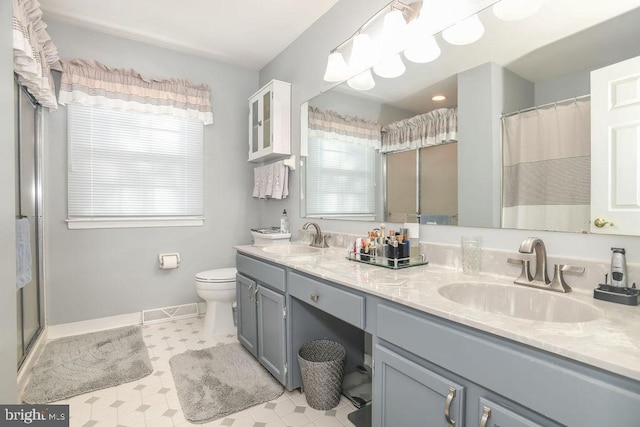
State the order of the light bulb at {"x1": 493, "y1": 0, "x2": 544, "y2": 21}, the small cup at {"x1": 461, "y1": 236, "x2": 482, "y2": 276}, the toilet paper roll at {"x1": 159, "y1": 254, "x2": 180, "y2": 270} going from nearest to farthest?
the light bulb at {"x1": 493, "y1": 0, "x2": 544, "y2": 21}
the small cup at {"x1": 461, "y1": 236, "x2": 482, "y2": 276}
the toilet paper roll at {"x1": 159, "y1": 254, "x2": 180, "y2": 270}

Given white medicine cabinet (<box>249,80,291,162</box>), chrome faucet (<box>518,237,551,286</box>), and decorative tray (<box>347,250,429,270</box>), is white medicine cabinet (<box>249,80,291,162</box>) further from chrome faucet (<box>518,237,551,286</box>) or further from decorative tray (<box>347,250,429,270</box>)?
chrome faucet (<box>518,237,551,286</box>)

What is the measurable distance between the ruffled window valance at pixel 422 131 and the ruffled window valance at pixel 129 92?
198 cm

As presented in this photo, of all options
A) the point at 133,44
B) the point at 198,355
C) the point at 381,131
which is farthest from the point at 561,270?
the point at 133,44

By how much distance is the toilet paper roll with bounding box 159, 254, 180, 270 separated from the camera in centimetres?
294

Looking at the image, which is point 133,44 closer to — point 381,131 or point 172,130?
point 172,130

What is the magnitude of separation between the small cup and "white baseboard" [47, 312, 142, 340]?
2779 mm

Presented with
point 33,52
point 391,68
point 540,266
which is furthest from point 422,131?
point 33,52

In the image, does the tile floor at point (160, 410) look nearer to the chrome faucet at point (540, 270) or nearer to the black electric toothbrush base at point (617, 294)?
the chrome faucet at point (540, 270)

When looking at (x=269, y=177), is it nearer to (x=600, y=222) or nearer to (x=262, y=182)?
(x=262, y=182)

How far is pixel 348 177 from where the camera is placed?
2.25 metres

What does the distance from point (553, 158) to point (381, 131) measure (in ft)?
3.05

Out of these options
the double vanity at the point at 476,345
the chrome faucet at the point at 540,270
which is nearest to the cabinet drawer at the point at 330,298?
the double vanity at the point at 476,345

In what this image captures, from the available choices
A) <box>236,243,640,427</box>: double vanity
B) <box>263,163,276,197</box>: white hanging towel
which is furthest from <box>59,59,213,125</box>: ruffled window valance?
→ <box>236,243,640,427</box>: double vanity

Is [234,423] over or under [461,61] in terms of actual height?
under
